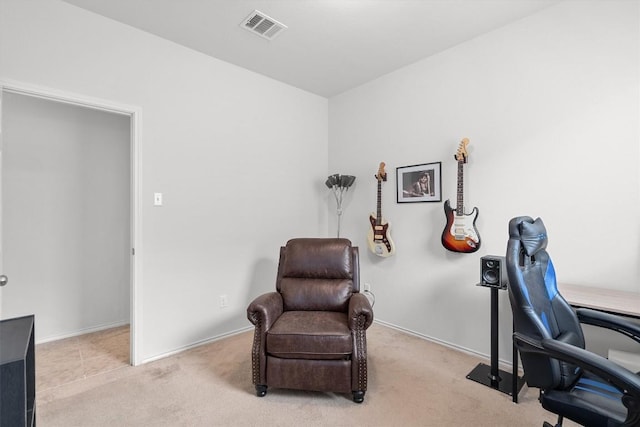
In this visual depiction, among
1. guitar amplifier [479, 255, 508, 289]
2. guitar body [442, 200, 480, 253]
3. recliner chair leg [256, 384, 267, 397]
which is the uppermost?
guitar body [442, 200, 480, 253]

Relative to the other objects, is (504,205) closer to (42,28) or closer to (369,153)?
(369,153)

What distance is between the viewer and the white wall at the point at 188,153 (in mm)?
2094

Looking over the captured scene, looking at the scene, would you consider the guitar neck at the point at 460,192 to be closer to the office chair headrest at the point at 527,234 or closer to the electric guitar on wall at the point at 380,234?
the electric guitar on wall at the point at 380,234

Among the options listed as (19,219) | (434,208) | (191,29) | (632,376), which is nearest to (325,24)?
(191,29)

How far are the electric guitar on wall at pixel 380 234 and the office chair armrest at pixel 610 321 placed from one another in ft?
5.58

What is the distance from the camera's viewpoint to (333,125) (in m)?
3.82

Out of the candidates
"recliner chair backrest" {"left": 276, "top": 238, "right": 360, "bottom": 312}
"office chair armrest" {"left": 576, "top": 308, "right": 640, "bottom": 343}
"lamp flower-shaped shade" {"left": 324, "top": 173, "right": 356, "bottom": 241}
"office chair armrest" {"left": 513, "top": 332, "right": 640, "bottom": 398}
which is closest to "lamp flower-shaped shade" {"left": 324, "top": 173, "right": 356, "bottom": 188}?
"lamp flower-shaped shade" {"left": 324, "top": 173, "right": 356, "bottom": 241}

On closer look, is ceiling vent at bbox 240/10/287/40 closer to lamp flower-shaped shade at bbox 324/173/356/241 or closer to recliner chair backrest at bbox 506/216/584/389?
lamp flower-shaped shade at bbox 324/173/356/241

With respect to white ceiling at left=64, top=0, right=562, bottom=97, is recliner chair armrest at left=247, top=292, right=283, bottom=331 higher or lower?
lower

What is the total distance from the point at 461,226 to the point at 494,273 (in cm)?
53

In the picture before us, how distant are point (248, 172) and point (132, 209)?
3.66 ft

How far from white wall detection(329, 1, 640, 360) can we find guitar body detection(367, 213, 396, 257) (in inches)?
3.3

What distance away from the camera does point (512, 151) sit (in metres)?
2.33

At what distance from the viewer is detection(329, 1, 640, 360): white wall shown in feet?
6.29
